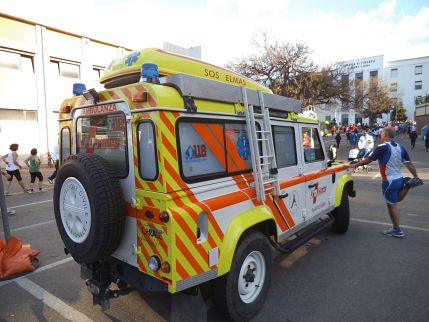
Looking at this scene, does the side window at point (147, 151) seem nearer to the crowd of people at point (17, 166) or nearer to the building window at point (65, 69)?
the crowd of people at point (17, 166)

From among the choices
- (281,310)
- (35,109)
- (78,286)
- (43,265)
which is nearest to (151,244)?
(281,310)

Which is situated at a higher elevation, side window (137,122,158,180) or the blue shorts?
side window (137,122,158,180)

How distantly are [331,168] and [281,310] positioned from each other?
270 cm

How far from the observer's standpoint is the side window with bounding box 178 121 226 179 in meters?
2.70

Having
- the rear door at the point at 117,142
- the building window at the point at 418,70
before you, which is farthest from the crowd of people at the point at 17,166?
the building window at the point at 418,70

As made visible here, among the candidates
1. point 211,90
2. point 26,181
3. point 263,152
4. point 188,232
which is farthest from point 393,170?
point 26,181

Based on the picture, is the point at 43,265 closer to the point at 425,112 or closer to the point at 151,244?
the point at 151,244

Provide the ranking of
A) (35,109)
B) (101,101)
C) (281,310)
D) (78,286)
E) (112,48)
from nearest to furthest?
(101,101)
(281,310)
(78,286)
(35,109)
(112,48)

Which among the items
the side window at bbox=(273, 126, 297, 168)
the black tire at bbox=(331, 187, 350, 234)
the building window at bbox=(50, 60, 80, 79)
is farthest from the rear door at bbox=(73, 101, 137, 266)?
the building window at bbox=(50, 60, 80, 79)

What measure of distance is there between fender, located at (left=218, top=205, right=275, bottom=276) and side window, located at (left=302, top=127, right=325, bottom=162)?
1.69 meters

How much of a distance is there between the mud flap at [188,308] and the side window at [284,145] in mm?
1903

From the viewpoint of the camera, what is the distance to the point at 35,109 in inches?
701

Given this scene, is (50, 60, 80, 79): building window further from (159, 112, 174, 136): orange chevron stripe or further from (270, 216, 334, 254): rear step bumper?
(159, 112, 174, 136): orange chevron stripe

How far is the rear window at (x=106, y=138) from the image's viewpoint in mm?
2887
